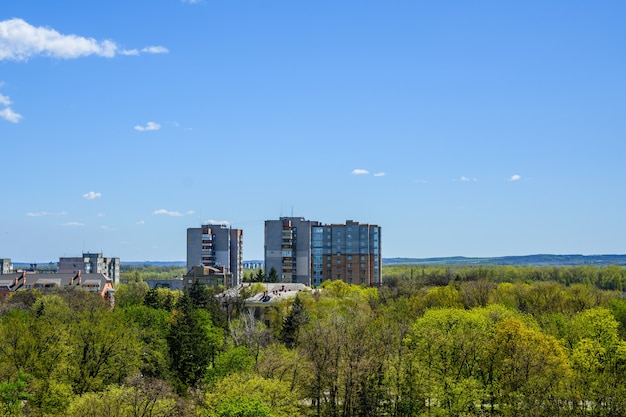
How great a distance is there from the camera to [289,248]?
5359 inches

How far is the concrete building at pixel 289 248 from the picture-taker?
135375 mm

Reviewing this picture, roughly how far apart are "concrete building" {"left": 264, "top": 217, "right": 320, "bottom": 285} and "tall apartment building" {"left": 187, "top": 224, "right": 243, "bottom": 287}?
Result: 37.2 ft

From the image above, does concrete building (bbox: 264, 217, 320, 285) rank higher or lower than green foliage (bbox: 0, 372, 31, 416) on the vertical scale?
higher

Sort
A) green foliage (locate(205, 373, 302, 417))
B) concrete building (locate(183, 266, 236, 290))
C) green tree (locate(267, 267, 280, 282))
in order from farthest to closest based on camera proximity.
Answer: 1. green tree (locate(267, 267, 280, 282))
2. concrete building (locate(183, 266, 236, 290))
3. green foliage (locate(205, 373, 302, 417))

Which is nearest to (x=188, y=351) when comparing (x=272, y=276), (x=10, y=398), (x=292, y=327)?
(x=292, y=327)

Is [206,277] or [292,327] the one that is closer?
[292,327]

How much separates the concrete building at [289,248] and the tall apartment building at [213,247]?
11.3 meters

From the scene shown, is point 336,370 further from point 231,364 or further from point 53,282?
point 53,282

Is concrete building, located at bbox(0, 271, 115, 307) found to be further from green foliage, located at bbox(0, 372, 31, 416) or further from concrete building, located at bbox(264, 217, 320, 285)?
green foliage, located at bbox(0, 372, 31, 416)

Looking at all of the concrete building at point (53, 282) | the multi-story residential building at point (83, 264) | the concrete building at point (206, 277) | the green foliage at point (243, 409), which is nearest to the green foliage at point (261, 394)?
the green foliage at point (243, 409)

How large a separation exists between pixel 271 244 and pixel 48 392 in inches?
3756

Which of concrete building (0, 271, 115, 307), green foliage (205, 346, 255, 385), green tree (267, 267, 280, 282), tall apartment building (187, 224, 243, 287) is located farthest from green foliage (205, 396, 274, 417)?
tall apartment building (187, 224, 243, 287)

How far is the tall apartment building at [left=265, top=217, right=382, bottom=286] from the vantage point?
13588 cm

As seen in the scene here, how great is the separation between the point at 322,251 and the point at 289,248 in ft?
23.3
